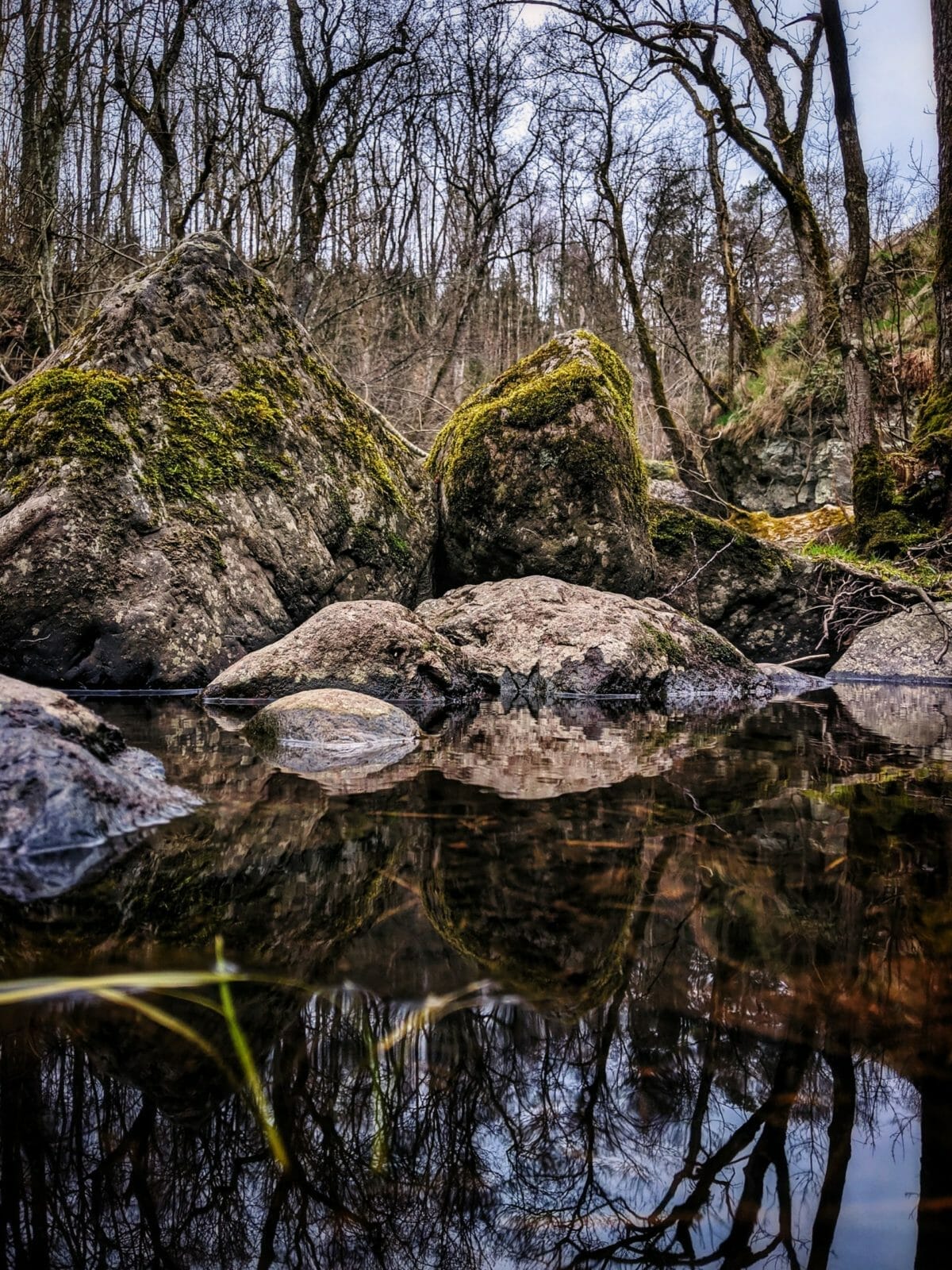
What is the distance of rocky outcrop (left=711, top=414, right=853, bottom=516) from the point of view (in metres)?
14.0

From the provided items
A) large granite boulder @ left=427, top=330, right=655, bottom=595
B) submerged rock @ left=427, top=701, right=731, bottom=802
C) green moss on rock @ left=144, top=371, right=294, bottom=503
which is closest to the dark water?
submerged rock @ left=427, top=701, right=731, bottom=802

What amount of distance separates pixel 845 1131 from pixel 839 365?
1430 cm

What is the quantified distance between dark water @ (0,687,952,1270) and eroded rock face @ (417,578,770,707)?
374cm

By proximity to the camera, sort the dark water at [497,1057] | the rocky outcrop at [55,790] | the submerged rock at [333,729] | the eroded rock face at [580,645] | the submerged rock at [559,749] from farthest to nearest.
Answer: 1. the eroded rock face at [580,645]
2. the submerged rock at [333,729]
3. the submerged rock at [559,749]
4. the rocky outcrop at [55,790]
5. the dark water at [497,1057]

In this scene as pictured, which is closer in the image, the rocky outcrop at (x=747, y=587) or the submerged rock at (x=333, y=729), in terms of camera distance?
the submerged rock at (x=333, y=729)

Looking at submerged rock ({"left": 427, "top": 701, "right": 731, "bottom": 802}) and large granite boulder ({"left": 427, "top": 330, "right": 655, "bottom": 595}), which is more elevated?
large granite boulder ({"left": 427, "top": 330, "right": 655, "bottom": 595})

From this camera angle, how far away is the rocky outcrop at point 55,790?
1.90 metres

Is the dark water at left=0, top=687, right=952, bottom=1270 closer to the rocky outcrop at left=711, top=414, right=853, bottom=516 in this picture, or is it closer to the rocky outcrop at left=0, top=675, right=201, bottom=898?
the rocky outcrop at left=0, top=675, right=201, bottom=898

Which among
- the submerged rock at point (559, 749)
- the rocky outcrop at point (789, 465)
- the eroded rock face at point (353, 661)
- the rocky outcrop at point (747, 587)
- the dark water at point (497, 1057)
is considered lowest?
the dark water at point (497, 1057)

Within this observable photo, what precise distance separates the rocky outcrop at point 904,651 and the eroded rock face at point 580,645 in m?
1.57

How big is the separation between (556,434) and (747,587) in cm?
289

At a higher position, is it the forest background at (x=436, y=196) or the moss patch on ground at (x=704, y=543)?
the forest background at (x=436, y=196)

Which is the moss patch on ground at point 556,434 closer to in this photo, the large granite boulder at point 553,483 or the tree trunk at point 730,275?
the large granite boulder at point 553,483

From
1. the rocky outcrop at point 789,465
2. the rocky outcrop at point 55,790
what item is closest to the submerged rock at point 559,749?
the rocky outcrop at point 55,790
